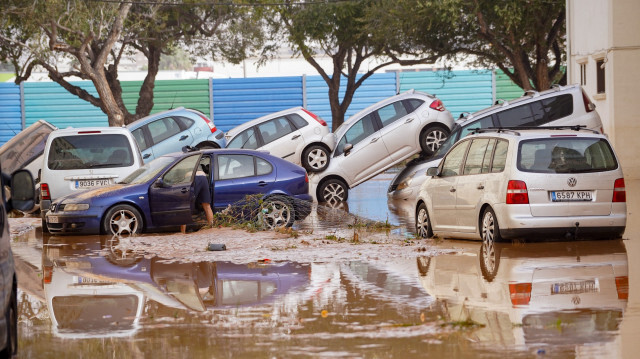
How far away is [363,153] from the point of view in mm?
22141

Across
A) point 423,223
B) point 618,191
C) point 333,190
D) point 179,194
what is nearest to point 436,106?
point 333,190

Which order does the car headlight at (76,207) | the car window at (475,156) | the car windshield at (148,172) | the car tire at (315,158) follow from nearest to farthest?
1. the car window at (475,156)
2. the car headlight at (76,207)
3. the car windshield at (148,172)
4. the car tire at (315,158)

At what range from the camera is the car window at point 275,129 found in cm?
2334

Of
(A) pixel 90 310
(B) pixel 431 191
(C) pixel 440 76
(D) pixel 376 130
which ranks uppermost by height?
(C) pixel 440 76

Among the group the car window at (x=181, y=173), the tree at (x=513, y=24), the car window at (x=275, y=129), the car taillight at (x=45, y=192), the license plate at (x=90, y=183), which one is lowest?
the car taillight at (x=45, y=192)

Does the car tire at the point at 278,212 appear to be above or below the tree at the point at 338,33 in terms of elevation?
below

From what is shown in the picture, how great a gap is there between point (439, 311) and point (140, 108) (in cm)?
2828

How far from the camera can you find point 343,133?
22375 mm

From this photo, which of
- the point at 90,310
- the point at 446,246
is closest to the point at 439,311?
the point at 90,310

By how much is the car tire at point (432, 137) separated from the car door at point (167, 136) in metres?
5.49

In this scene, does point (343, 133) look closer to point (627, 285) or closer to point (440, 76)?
point (627, 285)

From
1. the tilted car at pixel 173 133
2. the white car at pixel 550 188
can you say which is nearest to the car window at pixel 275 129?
A: the tilted car at pixel 173 133

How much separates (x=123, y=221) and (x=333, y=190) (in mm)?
7693

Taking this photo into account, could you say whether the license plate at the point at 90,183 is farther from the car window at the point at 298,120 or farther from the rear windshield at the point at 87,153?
the car window at the point at 298,120
